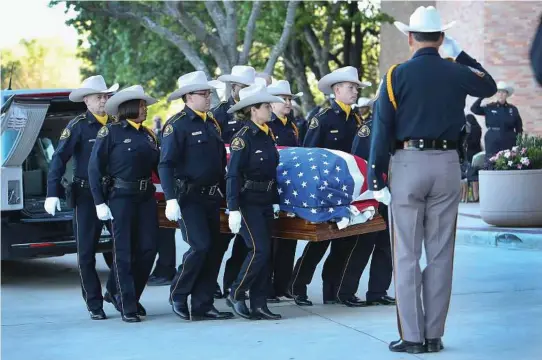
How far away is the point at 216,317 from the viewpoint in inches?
336

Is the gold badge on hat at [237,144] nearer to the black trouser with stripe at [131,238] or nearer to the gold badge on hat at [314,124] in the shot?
the black trouser with stripe at [131,238]

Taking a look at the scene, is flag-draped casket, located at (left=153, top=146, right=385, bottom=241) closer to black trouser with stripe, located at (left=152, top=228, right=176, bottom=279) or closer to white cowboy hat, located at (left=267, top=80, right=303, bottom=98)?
white cowboy hat, located at (left=267, top=80, right=303, bottom=98)

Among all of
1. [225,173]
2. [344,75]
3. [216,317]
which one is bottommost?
[216,317]

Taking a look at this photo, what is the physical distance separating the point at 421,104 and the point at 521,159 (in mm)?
7108

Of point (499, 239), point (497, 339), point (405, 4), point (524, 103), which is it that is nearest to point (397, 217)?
point (497, 339)

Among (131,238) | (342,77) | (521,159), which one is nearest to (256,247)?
(131,238)

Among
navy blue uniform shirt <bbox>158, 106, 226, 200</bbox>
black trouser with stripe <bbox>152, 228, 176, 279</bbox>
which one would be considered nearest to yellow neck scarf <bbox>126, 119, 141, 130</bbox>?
navy blue uniform shirt <bbox>158, 106, 226, 200</bbox>

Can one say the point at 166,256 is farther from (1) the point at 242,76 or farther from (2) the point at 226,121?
(1) the point at 242,76

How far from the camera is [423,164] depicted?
6.74 meters

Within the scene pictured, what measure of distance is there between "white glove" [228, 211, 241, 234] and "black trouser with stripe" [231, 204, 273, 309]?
147 mm

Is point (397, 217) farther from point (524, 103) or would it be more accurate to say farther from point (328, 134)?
point (524, 103)

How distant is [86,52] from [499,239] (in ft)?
76.5

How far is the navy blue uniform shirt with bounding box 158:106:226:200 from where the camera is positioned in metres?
8.30

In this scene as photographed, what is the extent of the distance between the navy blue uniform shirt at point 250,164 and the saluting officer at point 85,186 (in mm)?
1275
